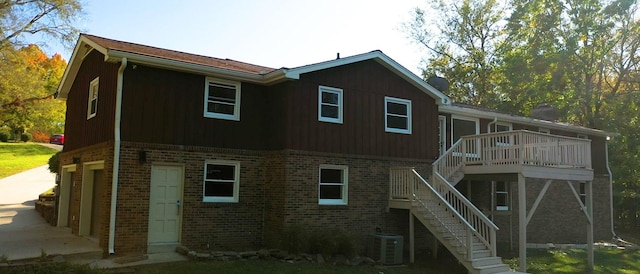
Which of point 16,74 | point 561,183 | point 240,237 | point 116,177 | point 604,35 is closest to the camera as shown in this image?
point 116,177

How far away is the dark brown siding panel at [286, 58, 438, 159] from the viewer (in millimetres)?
13508

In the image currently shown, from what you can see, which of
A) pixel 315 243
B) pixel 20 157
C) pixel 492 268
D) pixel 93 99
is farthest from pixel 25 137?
pixel 492 268

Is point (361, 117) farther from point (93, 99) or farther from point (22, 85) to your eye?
point (22, 85)

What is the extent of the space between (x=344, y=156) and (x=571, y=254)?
364 inches

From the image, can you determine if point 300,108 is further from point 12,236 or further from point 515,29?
point 515,29

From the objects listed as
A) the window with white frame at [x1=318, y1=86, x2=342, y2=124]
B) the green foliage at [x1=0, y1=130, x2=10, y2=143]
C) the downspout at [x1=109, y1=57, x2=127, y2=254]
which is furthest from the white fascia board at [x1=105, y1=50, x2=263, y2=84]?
the green foliage at [x1=0, y1=130, x2=10, y2=143]

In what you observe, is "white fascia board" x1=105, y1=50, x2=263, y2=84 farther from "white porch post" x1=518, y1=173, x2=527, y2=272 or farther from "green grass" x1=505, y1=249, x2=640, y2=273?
"green grass" x1=505, y1=249, x2=640, y2=273

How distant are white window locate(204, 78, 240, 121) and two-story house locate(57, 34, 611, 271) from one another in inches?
1.5

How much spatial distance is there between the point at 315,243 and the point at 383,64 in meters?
6.10

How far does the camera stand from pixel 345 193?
46.3 ft

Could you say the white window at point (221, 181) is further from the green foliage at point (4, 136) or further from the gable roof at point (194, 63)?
the green foliage at point (4, 136)

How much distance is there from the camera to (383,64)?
15.2m

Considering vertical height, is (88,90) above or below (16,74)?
below

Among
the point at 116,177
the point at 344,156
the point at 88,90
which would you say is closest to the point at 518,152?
the point at 344,156
